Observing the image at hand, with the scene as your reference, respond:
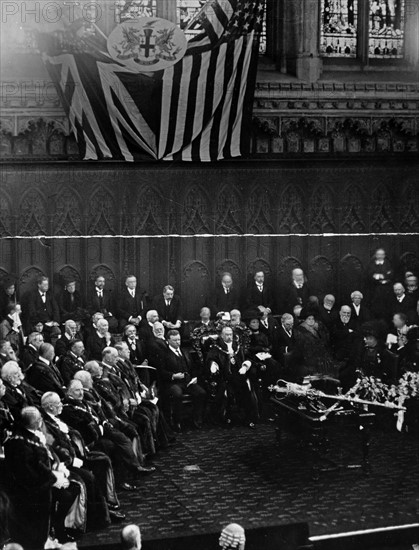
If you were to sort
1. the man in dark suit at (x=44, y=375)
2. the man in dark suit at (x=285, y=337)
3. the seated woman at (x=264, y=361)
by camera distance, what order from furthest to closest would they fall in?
the man in dark suit at (x=285, y=337) < the seated woman at (x=264, y=361) < the man in dark suit at (x=44, y=375)

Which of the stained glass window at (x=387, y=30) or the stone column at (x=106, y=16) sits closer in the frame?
the stone column at (x=106, y=16)

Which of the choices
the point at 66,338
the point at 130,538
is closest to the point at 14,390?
the point at 66,338

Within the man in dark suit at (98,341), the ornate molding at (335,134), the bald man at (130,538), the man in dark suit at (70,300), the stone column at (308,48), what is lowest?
the bald man at (130,538)

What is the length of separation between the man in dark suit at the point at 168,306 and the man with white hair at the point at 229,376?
1941mm

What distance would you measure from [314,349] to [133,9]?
7120mm

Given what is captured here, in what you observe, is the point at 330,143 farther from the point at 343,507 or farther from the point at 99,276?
the point at 343,507

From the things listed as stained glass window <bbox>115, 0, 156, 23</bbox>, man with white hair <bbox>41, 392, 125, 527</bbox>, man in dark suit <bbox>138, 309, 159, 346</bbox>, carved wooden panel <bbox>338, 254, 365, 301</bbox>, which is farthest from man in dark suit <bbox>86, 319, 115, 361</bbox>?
carved wooden panel <bbox>338, 254, 365, 301</bbox>

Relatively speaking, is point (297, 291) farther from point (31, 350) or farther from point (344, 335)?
point (31, 350)

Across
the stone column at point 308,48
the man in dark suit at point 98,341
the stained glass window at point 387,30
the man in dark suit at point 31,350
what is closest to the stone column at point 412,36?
the stained glass window at point 387,30

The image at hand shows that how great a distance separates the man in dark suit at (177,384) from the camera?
14.4m

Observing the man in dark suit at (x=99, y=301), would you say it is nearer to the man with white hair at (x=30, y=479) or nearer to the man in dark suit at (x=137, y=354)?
the man in dark suit at (x=137, y=354)

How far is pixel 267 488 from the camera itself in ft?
39.1

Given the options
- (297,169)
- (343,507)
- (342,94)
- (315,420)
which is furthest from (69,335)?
(342,94)

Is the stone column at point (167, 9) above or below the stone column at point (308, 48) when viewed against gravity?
above
